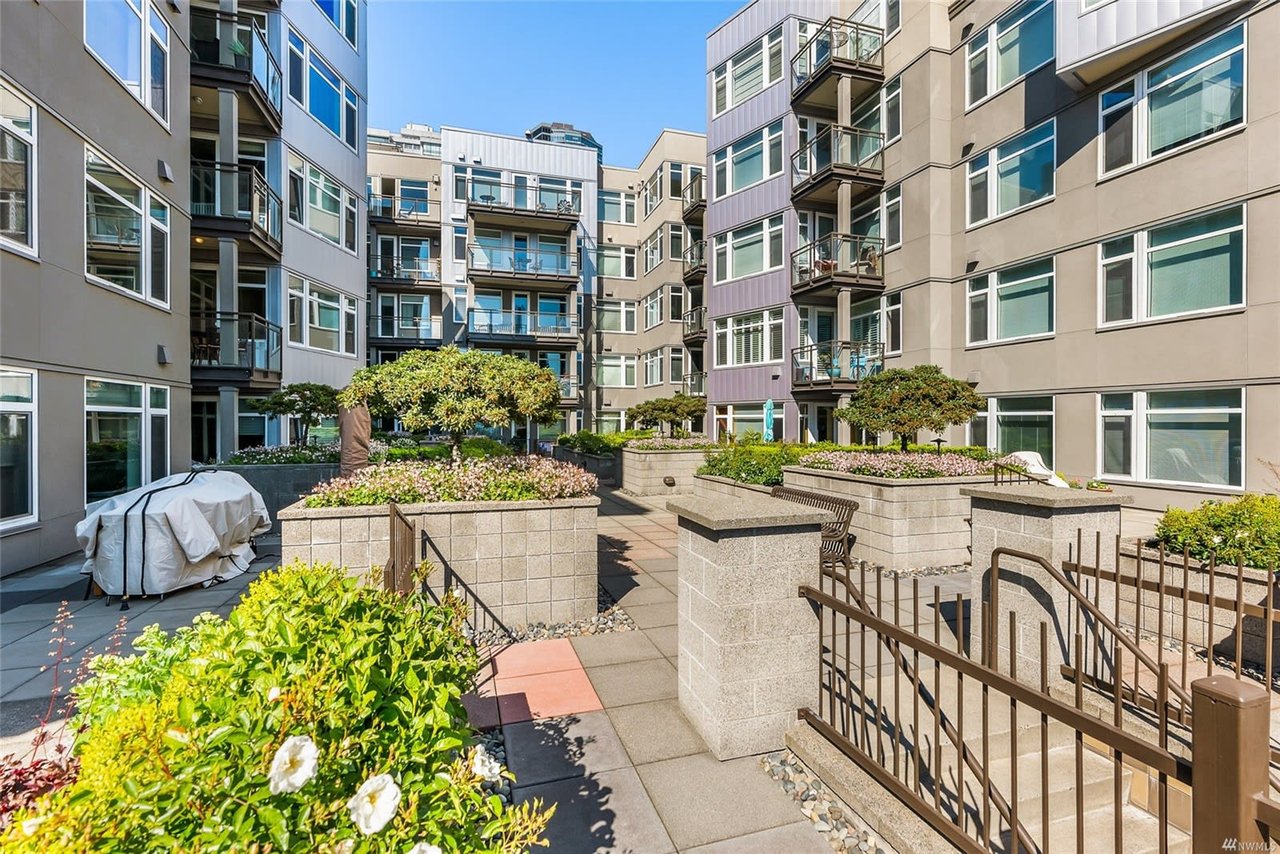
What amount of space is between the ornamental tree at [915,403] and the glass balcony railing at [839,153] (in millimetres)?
10602

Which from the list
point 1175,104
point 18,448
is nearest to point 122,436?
point 18,448

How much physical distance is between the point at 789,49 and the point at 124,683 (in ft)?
75.8

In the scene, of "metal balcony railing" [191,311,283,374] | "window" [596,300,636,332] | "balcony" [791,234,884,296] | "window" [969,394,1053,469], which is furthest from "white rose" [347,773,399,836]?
"window" [596,300,636,332]

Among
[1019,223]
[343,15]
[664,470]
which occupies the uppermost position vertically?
[343,15]

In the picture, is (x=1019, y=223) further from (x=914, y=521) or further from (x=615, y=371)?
(x=615, y=371)

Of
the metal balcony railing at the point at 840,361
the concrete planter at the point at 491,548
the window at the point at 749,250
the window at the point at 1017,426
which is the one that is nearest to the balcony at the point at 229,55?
the concrete planter at the point at 491,548

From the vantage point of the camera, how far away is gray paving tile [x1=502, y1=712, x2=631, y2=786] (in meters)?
3.31

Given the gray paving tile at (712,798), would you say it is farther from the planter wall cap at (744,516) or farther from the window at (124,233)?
the window at (124,233)

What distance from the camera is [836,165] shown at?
57.2 ft

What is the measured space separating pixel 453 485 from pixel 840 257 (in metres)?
16.3

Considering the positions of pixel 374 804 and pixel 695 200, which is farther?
pixel 695 200

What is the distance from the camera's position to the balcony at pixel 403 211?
26.3m

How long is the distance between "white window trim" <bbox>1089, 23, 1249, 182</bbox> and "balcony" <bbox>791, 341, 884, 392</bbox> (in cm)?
713

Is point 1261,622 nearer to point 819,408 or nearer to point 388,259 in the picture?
point 819,408
